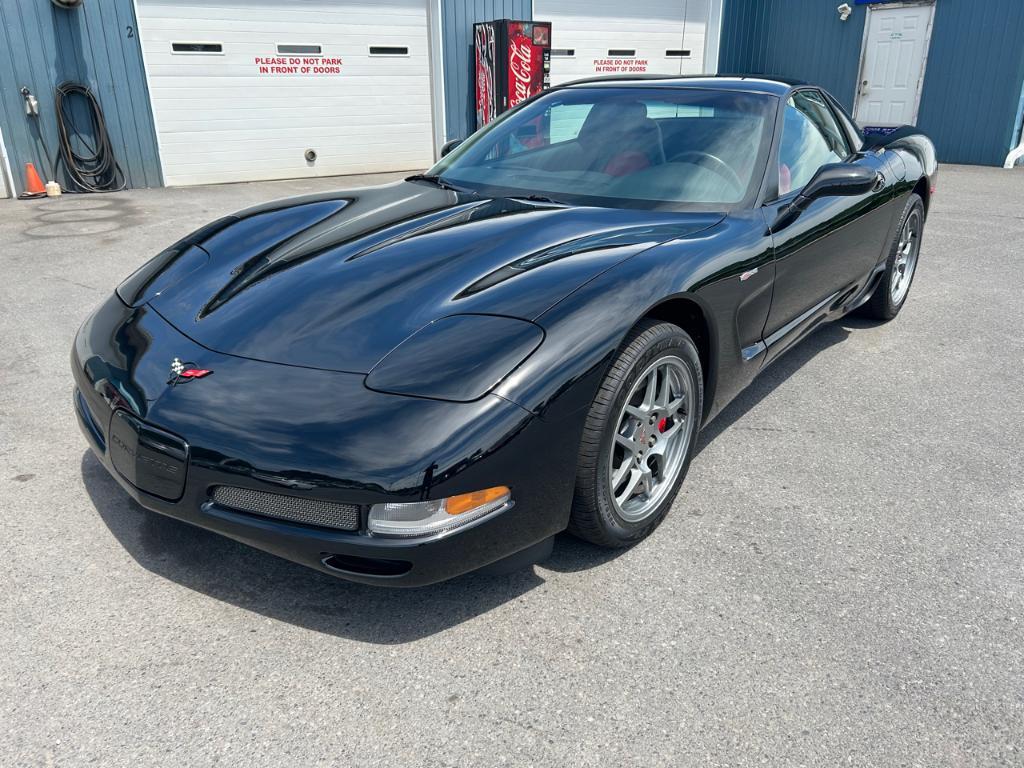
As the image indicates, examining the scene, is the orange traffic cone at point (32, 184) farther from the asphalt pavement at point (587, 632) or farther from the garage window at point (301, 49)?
the asphalt pavement at point (587, 632)

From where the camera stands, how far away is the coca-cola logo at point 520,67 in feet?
38.9

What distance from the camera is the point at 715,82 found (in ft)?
11.9

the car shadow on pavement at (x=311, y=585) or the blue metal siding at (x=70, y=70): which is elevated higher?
the blue metal siding at (x=70, y=70)

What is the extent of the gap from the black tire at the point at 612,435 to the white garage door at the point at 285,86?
981cm

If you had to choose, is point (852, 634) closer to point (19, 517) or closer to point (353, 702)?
point (353, 702)

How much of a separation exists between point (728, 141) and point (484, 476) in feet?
6.64

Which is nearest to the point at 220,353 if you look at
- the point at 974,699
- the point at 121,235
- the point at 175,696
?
the point at 175,696

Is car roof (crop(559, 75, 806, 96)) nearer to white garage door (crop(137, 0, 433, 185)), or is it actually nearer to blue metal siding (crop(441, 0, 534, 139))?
white garage door (crop(137, 0, 433, 185))

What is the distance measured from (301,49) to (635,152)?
9.21m

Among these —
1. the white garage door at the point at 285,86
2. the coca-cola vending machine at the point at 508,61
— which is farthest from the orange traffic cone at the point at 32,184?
the coca-cola vending machine at the point at 508,61

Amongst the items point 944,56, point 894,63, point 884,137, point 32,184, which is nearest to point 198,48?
point 32,184

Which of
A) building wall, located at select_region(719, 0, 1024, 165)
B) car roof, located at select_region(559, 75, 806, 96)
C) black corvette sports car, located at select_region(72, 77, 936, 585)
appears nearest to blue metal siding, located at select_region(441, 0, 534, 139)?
building wall, located at select_region(719, 0, 1024, 165)

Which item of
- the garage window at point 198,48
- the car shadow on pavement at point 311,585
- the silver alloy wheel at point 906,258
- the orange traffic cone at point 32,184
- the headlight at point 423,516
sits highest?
the garage window at point 198,48

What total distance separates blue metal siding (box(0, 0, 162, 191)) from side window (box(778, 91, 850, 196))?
29.4 ft
